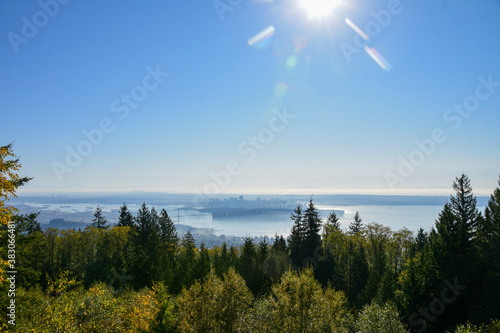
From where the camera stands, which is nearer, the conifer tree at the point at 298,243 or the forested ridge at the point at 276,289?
the forested ridge at the point at 276,289

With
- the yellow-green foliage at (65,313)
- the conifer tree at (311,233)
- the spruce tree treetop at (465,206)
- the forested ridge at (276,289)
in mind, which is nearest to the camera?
the yellow-green foliage at (65,313)

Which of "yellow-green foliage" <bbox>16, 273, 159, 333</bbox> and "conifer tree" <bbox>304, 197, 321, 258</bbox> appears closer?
"yellow-green foliage" <bbox>16, 273, 159, 333</bbox>

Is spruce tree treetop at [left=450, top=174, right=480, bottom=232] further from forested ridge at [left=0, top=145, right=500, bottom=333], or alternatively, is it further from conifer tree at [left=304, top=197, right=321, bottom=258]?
conifer tree at [left=304, top=197, right=321, bottom=258]

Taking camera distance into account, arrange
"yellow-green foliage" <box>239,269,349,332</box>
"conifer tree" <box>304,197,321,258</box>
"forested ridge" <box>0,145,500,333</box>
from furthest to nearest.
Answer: "conifer tree" <box>304,197,321,258</box>, "yellow-green foliage" <box>239,269,349,332</box>, "forested ridge" <box>0,145,500,333</box>

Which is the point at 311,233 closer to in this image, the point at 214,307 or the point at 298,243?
the point at 298,243

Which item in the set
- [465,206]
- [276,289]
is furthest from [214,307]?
[465,206]

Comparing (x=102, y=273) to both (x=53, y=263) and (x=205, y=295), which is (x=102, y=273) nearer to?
(x=53, y=263)

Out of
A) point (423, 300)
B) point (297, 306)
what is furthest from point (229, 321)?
point (423, 300)

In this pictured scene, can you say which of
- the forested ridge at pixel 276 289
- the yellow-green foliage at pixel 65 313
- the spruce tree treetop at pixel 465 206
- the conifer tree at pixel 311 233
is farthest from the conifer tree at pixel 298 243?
the yellow-green foliage at pixel 65 313

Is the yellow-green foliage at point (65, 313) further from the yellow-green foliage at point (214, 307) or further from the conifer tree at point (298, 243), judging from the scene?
the conifer tree at point (298, 243)

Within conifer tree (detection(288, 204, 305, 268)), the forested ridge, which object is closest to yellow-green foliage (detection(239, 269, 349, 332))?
the forested ridge

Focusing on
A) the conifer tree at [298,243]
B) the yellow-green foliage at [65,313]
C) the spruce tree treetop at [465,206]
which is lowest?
the conifer tree at [298,243]

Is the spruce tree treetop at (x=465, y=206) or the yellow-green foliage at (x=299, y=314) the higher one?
the spruce tree treetop at (x=465, y=206)

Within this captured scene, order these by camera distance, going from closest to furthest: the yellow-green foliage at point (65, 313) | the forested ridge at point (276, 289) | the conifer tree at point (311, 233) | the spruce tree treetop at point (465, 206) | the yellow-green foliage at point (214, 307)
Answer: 1. the yellow-green foliage at point (65, 313)
2. the forested ridge at point (276, 289)
3. the yellow-green foliage at point (214, 307)
4. the spruce tree treetop at point (465, 206)
5. the conifer tree at point (311, 233)
